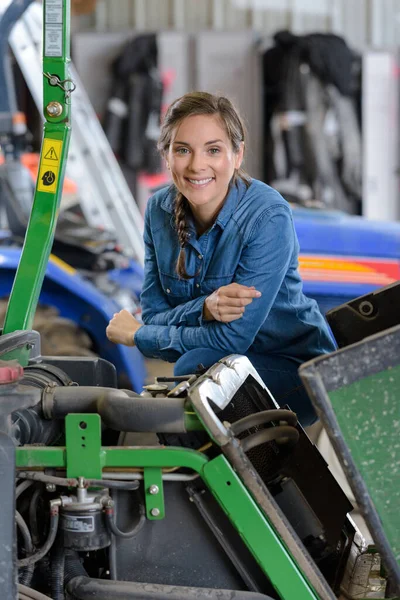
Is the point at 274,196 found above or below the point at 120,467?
above

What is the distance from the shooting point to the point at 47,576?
2223 mm

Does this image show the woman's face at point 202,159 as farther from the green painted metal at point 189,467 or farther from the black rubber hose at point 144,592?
the black rubber hose at point 144,592

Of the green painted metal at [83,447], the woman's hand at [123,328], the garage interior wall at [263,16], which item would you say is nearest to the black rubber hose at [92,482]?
the green painted metal at [83,447]

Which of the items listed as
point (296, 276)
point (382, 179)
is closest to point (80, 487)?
point (296, 276)

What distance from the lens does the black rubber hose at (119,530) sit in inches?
83.2

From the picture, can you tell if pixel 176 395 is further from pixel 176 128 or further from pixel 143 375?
pixel 143 375

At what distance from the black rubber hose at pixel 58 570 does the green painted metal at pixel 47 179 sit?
0.46m

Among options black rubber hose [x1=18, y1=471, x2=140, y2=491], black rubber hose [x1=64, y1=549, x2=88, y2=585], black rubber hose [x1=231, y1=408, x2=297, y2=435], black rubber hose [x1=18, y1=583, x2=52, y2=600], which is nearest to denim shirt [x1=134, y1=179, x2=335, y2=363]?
black rubber hose [x1=231, y1=408, x2=297, y2=435]

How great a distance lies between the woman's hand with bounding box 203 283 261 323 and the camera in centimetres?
236

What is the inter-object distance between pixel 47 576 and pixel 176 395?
1.62 feet

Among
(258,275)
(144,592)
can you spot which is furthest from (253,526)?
(258,275)

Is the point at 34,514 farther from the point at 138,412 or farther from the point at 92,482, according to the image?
the point at 138,412

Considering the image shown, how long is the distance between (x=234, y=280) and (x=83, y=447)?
618mm

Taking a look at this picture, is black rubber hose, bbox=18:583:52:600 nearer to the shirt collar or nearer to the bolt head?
the shirt collar
